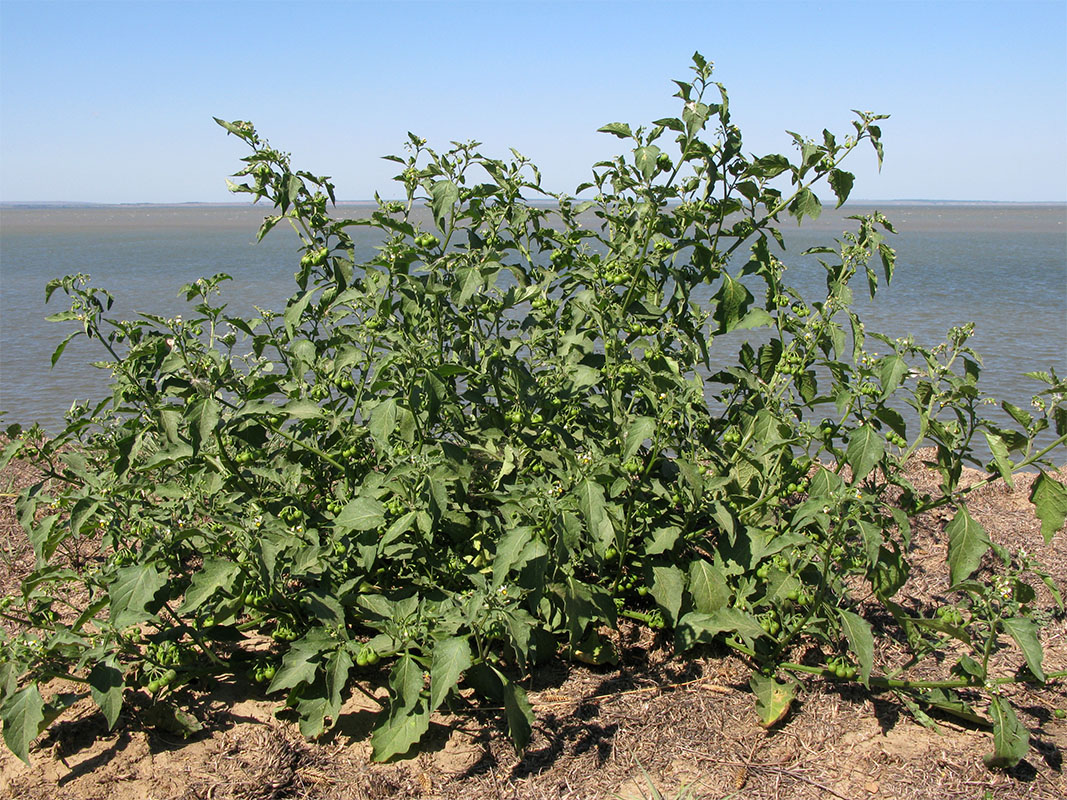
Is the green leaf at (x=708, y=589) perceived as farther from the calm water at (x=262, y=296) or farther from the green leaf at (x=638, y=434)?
the calm water at (x=262, y=296)

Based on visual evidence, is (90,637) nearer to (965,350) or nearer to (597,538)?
(597,538)

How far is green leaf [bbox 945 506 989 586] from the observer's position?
319cm

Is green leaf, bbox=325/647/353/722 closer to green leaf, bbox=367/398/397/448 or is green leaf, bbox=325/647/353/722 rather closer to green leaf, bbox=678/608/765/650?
green leaf, bbox=367/398/397/448

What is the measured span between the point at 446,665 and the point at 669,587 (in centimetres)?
110

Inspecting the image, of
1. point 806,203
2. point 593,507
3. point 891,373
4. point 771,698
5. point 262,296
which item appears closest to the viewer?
point 593,507

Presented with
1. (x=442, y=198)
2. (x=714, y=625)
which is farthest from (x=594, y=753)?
(x=442, y=198)

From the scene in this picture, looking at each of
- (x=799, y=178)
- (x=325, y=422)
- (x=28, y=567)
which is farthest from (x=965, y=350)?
(x=28, y=567)

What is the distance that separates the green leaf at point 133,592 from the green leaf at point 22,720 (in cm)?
44

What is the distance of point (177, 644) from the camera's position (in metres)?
3.45

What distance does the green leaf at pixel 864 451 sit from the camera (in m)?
2.97

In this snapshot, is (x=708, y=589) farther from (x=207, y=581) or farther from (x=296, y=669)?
(x=207, y=581)

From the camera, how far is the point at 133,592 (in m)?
3.14

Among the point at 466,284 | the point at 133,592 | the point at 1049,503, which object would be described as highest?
the point at 466,284

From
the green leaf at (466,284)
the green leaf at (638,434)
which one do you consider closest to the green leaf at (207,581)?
the green leaf at (466,284)
